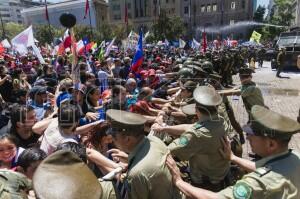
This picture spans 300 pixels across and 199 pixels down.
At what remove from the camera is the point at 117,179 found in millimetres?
2459

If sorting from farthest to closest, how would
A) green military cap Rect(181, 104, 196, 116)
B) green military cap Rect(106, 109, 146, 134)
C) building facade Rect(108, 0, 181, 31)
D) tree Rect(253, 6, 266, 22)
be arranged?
building facade Rect(108, 0, 181, 31) → tree Rect(253, 6, 266, 22) → green military cap Rect(181, 104, 196, 116) → green military cap Rect(106, 109, 146, 134)

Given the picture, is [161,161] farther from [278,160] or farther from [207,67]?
[207,67]

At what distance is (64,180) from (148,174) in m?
0.71

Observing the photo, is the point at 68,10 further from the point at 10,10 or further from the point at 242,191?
the point at 242,191

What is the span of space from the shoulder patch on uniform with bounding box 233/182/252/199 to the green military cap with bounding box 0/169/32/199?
1.38 m

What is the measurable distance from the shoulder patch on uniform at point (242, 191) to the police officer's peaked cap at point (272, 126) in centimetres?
41

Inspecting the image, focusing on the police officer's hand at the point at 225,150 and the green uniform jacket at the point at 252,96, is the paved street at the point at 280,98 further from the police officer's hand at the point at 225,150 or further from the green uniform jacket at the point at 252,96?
the police officer's hand at the point at 225,150

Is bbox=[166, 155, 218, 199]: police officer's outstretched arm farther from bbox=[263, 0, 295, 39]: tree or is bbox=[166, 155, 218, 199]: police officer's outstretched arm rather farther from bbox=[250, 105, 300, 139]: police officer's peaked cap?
bbox=[263, 0, 295, 39]: tree

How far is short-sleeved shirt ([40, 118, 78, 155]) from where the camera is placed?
3416 mm

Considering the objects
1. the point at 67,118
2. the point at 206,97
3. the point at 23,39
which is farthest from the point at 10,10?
the point at 206,97

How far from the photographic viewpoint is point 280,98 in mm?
12320

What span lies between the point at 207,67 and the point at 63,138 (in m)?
5.42

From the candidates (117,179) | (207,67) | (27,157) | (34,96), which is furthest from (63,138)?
(207,67)

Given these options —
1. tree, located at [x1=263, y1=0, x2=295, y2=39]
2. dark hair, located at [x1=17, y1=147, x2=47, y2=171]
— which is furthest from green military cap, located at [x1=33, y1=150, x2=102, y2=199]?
tree, located at [x1=263, y1=0, x2=295, y2=39]
